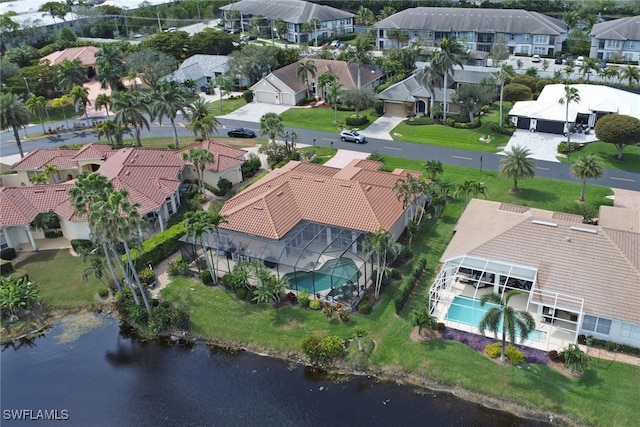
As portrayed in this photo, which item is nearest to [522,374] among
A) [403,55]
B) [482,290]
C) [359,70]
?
[482,290]

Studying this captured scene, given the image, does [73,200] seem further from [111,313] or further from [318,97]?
[318,97]

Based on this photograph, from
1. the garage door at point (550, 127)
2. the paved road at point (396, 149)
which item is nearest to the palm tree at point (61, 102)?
the paved road at point (396, 149)

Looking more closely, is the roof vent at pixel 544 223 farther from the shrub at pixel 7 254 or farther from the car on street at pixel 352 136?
the shrub at pixel 7 254

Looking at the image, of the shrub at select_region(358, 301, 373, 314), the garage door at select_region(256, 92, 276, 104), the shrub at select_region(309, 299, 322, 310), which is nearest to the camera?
the shrub at select_region(358, 301, 373, 314)

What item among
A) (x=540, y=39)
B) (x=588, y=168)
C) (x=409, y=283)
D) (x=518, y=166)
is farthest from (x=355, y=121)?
(x=540, y=39)

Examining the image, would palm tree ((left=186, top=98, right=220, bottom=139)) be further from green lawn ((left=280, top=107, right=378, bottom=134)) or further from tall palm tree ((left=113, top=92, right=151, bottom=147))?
green lawn ((left=280, top=107, right=378, bottom=134))

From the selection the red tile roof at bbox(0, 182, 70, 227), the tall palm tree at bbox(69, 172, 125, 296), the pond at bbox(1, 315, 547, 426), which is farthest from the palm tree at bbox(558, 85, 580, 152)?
the red tile roof at bbox(0, 182, 70, 227)

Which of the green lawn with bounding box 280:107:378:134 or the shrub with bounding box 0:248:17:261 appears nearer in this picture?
the shrub with bounding box 0:248:17:261
